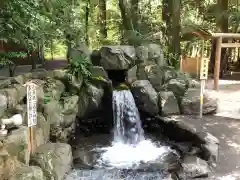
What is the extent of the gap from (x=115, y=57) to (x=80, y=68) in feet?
4.96

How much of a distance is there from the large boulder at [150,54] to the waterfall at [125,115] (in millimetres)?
1698

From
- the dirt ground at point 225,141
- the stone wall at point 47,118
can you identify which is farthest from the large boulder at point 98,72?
the dirt ground at point 225,141

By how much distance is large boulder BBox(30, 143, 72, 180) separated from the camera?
6.06 metres

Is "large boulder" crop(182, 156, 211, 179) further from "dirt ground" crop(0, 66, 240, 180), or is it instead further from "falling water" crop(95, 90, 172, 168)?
"falling water" crop(95, 90, 172, 168)

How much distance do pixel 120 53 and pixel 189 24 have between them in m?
8.14

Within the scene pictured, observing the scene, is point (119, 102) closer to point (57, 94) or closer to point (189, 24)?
point (57, 94)

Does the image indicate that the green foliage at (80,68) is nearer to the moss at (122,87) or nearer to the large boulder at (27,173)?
the moss at (122,87)

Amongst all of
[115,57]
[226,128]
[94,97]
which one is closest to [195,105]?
[226,128]

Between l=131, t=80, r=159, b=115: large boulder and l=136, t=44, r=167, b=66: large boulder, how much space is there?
1.29 m

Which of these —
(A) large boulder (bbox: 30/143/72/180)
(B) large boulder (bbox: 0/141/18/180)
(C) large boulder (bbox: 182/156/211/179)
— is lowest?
(C) large boulder (bbox: 182/156/211/179)

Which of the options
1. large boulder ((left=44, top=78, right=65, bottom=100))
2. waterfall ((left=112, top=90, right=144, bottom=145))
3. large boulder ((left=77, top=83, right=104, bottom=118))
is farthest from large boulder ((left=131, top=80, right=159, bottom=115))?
large boulder ((left=44, top=78, right=65, bottom=100))

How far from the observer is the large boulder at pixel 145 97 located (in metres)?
10.3

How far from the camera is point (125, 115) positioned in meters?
10.4

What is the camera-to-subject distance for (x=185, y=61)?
15469 millimetres
